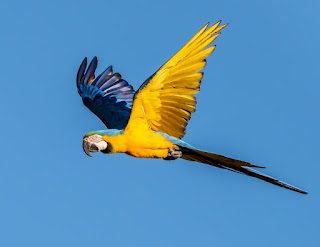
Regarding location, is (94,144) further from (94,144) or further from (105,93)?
(105,93)

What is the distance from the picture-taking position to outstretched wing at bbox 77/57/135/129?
441 inches

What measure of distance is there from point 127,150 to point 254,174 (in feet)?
4.81

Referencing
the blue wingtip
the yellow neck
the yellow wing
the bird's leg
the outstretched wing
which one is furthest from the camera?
the blue wingtip

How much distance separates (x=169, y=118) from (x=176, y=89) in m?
0.50

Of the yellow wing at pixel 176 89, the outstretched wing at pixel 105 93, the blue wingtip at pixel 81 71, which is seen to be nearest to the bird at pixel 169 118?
the yellow wing at pixel 176 89

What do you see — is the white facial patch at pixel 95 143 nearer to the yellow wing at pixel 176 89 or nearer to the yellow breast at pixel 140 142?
the yellow breast at pixel 140 142

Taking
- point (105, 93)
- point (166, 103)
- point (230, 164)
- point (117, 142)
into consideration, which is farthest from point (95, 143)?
point (105, 93)

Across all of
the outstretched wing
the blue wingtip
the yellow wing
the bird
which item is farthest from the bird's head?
the blue wingtip

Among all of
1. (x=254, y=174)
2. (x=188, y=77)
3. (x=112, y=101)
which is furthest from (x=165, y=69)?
(x=112, y=101)

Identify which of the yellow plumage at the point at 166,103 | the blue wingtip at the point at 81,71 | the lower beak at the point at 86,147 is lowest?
the lower beak at the point at 86,147

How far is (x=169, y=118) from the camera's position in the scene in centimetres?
917

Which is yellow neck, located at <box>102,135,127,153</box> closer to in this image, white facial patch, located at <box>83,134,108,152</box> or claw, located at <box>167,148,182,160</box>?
white facial patch, located at <box>83,134,108,152</box>

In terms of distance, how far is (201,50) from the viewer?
836 cm

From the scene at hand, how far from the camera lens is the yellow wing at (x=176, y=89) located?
8344mm
